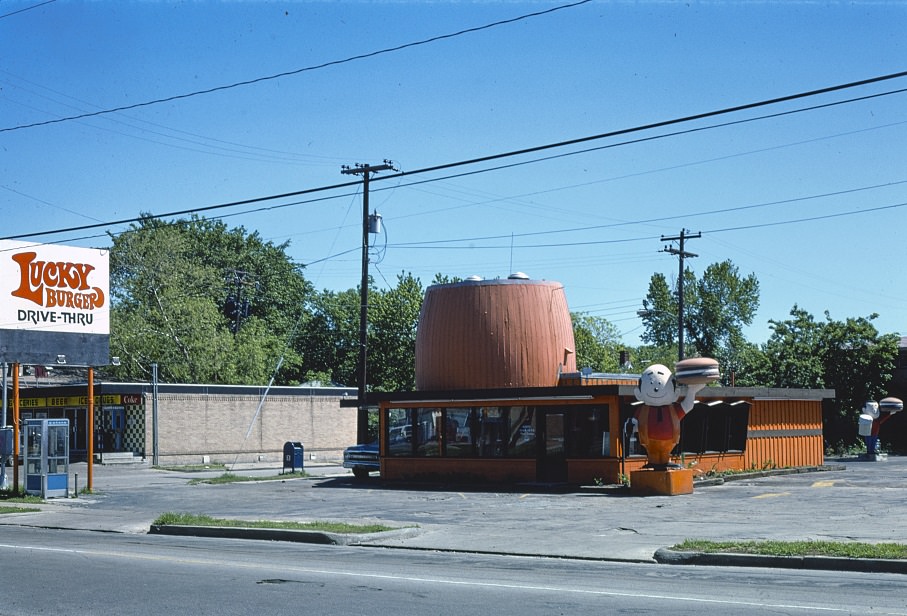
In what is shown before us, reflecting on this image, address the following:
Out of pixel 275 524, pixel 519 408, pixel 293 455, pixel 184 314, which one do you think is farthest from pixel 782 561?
pixel 184 314

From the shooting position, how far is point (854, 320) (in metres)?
50.6

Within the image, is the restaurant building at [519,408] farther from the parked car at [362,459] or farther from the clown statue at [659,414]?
the parked car at [362,459]

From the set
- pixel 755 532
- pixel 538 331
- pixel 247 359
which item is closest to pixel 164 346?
pixel 247 359

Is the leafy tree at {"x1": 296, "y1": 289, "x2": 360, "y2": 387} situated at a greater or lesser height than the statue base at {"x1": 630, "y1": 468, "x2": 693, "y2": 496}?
greater

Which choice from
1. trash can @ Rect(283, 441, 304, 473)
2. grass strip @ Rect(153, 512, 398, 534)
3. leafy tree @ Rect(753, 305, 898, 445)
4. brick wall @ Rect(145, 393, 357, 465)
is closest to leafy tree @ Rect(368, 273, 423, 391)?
brick wall @ Rect(145, 393, 357, 465)

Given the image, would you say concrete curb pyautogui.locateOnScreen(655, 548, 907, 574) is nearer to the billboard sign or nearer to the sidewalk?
the sidewalk

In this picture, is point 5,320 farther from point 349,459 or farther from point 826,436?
point 826,436

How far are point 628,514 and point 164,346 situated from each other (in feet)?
144

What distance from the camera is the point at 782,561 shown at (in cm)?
1354

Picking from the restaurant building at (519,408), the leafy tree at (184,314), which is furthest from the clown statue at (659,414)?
the leafy tree at (184,314)

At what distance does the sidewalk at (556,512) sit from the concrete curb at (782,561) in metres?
0.02

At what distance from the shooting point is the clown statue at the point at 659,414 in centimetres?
2517

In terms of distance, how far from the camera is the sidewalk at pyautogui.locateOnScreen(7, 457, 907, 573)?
16219mm

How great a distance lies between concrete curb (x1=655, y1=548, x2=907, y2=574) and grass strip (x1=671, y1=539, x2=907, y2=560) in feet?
0.46
